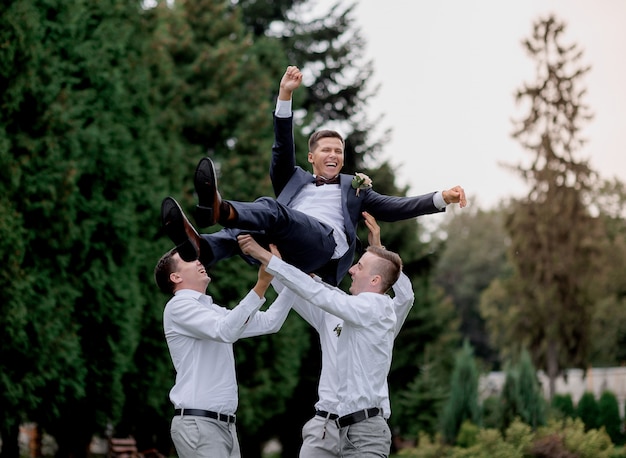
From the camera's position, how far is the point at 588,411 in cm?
2920

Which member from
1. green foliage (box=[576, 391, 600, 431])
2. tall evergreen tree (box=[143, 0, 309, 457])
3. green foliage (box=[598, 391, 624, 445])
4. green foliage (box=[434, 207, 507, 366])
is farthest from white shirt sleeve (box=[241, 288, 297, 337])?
green foliage (box=[434, 207, 507, 366])

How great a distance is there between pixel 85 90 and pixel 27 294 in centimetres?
376

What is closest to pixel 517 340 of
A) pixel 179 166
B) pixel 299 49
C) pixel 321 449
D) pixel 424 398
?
pixel 424 398

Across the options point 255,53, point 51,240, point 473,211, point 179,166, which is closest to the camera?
point 51,240

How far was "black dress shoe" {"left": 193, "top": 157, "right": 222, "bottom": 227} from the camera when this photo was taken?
5.68 m

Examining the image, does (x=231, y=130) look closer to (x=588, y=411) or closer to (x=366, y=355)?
(x=588, y=411)

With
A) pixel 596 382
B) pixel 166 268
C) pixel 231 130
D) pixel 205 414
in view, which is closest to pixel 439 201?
pixel 166 268

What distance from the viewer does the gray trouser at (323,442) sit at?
6.21 m

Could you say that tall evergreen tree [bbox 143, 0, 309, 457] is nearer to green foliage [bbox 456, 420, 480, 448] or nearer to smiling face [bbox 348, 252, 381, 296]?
green foliage [bbox 456, 420, 480, 448]

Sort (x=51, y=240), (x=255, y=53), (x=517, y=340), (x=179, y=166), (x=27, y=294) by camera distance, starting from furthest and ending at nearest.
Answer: (x=517, y=340), (x=255, y=53), (x=179, y=166), (x=51, y=240), (x=27, y=294)

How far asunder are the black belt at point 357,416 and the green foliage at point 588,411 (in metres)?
23.7

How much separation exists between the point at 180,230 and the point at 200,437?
1.29 meters

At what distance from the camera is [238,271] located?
2186 centimetres

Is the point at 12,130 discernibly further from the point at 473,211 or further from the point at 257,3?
the point at 473,211
